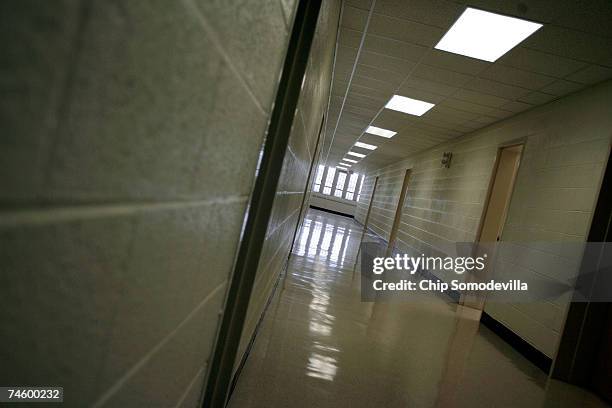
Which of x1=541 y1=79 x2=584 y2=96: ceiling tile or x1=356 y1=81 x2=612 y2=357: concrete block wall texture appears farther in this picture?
x1=541 y1=79 x2=584 y2=96: ceiling tile

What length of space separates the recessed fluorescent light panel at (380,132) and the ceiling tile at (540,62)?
15.8 ft

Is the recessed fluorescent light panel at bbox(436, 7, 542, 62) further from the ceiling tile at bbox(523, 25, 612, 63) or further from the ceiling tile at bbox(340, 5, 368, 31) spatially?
the ceiling tile at bbox(340, 5, 368, 31)

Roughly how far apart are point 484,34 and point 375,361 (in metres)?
2.90

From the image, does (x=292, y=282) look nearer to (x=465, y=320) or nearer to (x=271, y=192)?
(x=465, y=320)

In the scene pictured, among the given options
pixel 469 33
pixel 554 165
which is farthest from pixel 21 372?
pixel 554 165

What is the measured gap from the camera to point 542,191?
437 centimetres

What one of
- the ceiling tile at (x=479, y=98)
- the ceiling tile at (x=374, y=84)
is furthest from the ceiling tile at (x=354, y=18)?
the ceiling tile at (x=479, y=98)

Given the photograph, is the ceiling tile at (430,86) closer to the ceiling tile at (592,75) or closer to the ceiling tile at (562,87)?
the ceiling tile at (562,87)

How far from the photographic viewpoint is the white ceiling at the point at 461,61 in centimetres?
307

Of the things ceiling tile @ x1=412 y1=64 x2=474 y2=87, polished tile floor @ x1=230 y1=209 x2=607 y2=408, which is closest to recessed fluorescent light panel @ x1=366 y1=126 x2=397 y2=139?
ceiling tile @ x1=412 y1=64 x2=474 y2=87

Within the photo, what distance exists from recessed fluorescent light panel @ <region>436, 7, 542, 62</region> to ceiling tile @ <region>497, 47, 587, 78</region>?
10cm

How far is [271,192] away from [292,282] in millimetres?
3268

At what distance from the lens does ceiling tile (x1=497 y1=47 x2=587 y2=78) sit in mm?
3617

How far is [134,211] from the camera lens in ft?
1.56
